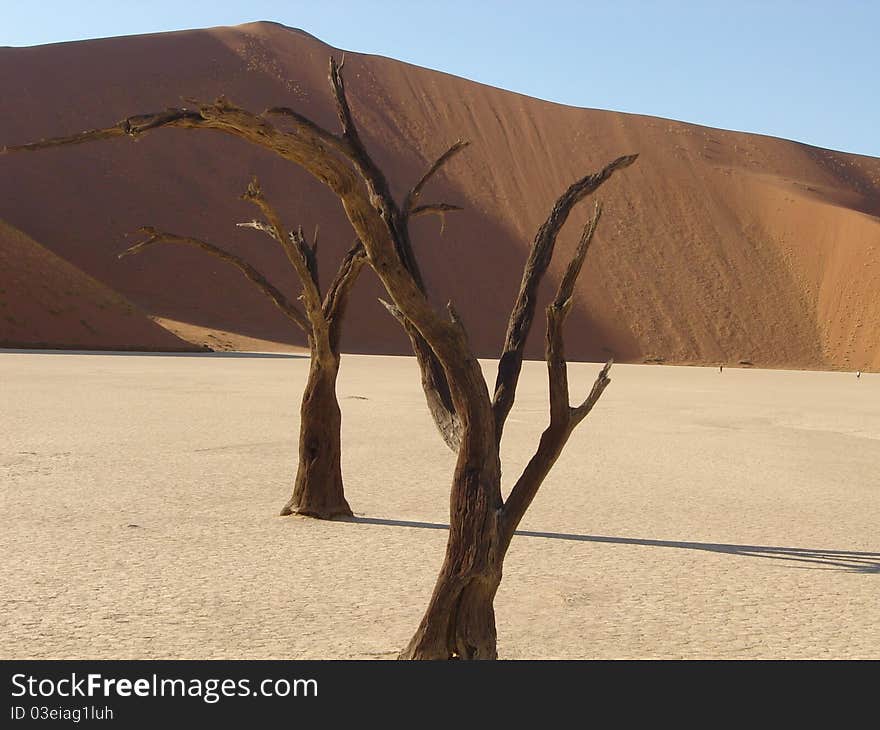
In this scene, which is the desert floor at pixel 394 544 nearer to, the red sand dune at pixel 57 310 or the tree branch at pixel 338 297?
the tree branch at pixel 338 297

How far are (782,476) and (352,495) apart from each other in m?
5.33

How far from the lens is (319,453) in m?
9.17

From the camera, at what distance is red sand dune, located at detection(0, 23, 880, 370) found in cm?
6091

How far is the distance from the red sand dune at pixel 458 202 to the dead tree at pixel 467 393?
5143cm

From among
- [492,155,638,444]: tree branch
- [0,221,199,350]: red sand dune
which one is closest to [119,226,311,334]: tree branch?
[492,155,638,444]: tree branch

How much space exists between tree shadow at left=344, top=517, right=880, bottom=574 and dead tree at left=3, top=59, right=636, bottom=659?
12.7 feet

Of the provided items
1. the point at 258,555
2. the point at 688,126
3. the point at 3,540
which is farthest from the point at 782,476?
the point at 688,126

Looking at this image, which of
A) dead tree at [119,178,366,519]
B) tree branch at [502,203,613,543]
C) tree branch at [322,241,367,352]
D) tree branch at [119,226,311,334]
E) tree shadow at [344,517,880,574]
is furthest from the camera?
dead tree at [119,178,366,519]

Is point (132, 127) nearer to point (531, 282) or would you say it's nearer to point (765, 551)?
point (531, 282)

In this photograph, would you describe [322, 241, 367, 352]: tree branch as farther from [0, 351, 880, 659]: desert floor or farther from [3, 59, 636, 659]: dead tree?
[3, 59, 636, 659]: dead tree

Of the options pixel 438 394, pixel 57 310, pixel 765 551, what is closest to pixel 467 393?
pixel 438 394

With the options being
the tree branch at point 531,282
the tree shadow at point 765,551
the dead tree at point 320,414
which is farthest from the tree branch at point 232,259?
the tree branch at point 531,282

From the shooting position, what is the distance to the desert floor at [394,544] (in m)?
5.65
